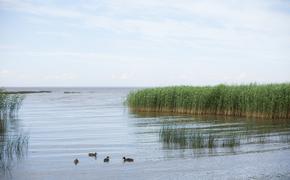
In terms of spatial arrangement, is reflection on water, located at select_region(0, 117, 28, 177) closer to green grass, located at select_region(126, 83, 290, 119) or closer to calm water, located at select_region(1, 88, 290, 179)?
calm water, located at select_region(1, 88, 290, 179)

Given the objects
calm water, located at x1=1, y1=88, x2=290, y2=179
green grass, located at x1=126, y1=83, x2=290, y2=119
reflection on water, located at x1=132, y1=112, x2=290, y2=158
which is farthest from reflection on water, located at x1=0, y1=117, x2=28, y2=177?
green grass, located at x1=126, y1=83, x2=290, y2=119

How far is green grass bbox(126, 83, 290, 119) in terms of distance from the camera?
93.1 ft

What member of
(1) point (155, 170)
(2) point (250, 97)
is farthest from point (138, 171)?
(2) point (250, 97)

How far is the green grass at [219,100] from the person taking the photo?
28.4 metres

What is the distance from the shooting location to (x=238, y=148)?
17328 millimetres

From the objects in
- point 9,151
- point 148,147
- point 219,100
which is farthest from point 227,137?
point 219,100

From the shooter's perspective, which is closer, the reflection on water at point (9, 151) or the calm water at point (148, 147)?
the calm water at point (148, 147)

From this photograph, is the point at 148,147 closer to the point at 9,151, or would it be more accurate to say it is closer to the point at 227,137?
the point at 227,137

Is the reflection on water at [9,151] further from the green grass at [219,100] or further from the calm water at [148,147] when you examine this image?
the green grass at [219,100]

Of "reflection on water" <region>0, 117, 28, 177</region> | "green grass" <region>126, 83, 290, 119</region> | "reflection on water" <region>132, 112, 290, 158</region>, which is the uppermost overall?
"green grass" <region>126, 83, 290, 119</region>

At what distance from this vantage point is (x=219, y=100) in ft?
106

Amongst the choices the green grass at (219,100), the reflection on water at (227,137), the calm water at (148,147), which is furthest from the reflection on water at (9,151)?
the green grass at (219,100)

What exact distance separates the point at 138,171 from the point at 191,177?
1.71 m

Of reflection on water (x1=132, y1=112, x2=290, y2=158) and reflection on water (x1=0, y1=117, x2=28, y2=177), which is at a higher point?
reflection on water (x1=132, y1=112, x2=290, y2=158)
